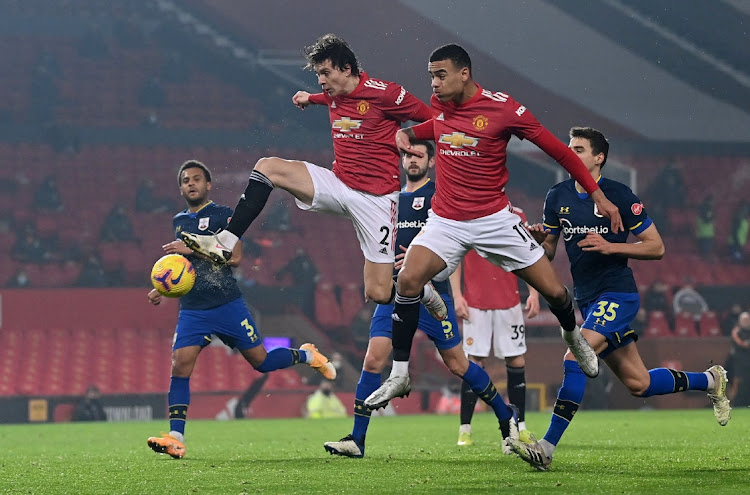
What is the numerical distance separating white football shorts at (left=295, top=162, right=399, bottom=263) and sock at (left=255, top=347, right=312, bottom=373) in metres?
1.57

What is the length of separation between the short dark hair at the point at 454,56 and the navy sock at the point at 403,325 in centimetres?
144

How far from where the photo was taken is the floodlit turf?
5.45m

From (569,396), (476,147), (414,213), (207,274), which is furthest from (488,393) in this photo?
(207,274)

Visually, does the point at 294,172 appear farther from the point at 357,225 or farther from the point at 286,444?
the point at 286,444

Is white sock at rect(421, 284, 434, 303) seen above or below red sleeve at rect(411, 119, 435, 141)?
below

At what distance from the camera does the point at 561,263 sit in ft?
62.4

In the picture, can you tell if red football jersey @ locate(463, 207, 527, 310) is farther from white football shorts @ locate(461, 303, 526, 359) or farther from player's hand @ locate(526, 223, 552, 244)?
player's hand @ locate(526, 223, 552, 244)

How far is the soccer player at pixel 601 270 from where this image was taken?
6363 mm

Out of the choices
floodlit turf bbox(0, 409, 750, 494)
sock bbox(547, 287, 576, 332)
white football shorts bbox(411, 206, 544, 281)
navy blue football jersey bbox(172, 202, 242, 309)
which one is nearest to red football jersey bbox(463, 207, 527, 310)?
floodlit turf bbox(0, 409, 750, 494)

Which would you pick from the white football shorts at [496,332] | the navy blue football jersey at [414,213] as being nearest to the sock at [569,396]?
the navy blue football jersey at [414,213]

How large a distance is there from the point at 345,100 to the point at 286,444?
3.77 metres

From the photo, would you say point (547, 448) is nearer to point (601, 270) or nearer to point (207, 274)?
point (601, 270)

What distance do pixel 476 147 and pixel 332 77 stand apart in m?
1.22

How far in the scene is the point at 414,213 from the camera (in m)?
8.12
